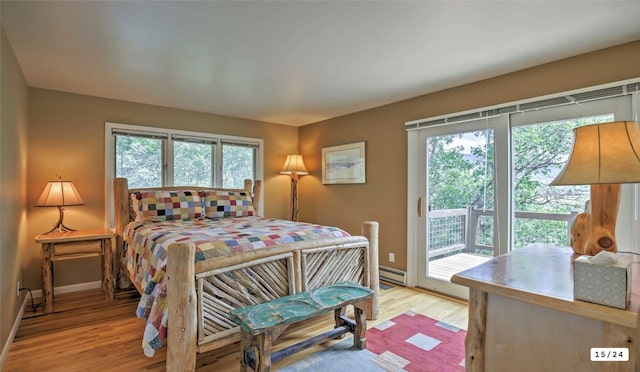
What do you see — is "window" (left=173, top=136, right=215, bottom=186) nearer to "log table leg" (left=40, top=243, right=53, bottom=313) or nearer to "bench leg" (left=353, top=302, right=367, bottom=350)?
"log table leg" (left=40, top=243, right=53, bottom=313)

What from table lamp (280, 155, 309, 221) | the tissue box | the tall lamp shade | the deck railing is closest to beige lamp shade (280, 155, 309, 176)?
table lamp (280, 155, 309, 221)

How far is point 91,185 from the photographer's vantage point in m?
3.46

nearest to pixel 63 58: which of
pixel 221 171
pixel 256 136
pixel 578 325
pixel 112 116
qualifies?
pixel 112 116

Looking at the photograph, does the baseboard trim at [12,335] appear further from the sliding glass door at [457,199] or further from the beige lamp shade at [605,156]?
the sliding glass door at [457,199]

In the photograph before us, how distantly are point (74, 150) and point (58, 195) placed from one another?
68 cm

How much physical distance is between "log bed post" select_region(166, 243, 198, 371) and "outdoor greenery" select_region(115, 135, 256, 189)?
2.54 metres

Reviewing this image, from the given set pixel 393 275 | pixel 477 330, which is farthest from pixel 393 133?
pixel 477 330

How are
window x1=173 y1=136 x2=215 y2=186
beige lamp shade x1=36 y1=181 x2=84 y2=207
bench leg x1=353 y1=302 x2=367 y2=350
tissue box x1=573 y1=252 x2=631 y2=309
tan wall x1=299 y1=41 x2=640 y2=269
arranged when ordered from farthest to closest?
window x1=173 y1=136 x2=215 y2=186, beige lamp shade x1=36 y1=181 x2=84 y2=207, tan wall x1=299 y1=41 x2=640 y2=269, bench leg x1=353 y1=302 x2=367 y2=350, tissue box x1=573 y1=252 x2=631 y2=309

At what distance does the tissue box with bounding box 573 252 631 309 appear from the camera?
87cm

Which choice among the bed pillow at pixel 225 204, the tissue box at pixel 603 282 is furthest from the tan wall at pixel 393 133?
the tissue box at pixel 603 282

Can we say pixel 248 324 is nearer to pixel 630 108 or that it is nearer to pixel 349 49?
pixel 349 49

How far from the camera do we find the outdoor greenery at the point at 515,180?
8.13ft

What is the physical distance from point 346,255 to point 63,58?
2805 millimetres

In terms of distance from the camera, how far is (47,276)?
279 cm
